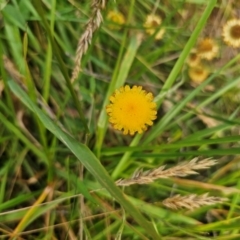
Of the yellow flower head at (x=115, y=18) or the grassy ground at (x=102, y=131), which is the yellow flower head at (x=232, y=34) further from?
the yellow flower head at (x=115, y=18)

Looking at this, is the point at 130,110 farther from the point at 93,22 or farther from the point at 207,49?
the point at 207,49

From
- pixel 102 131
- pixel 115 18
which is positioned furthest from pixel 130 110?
pixel 115 18

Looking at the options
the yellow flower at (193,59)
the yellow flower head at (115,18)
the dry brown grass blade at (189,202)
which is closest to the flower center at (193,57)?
the yellow flower at (193,59)

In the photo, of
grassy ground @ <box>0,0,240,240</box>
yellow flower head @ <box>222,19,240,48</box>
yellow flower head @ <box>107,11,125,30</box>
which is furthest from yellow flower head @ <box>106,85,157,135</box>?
→ yellow flower head @ <box>222,19,240,48</box>

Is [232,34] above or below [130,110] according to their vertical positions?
above

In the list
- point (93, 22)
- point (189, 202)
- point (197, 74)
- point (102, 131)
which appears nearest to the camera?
point (93, 22)

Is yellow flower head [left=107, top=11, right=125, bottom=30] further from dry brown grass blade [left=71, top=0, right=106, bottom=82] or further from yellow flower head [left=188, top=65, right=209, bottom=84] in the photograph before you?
dry brown grass blade [left=71, top=0, right=106, bottom=82]

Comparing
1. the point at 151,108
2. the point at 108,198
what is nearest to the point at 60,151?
the point at 108,198
